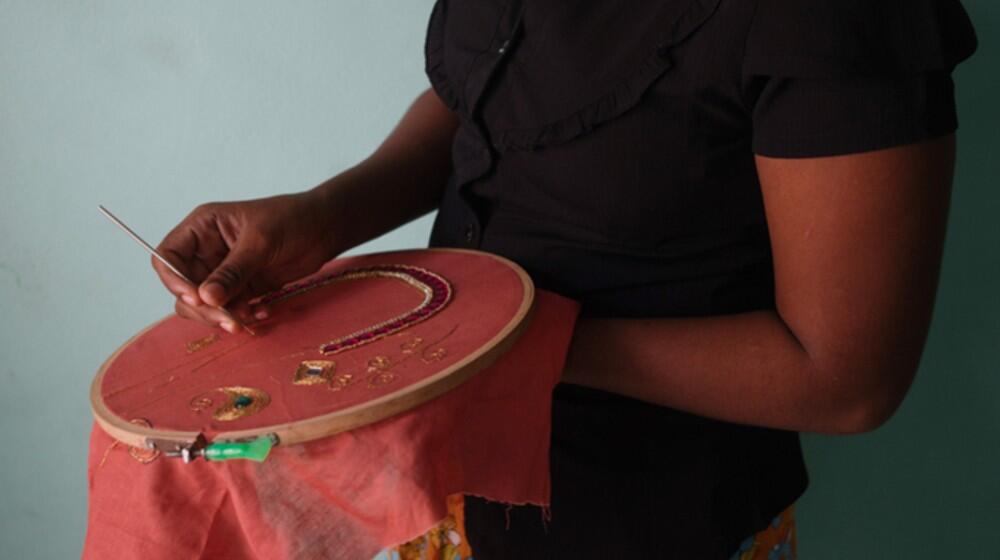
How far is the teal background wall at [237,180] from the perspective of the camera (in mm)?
1230

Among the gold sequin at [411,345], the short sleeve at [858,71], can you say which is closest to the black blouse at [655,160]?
the short sleeve at [858,71]

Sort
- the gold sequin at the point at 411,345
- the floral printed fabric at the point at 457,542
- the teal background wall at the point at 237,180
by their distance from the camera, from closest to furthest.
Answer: the gold sequin at the point at 411,345, the floral printed fabric at the point at 457,542, the teal background wall at the point at 237,180

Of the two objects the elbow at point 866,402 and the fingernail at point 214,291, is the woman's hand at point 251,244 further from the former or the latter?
the elbow at point 866,402

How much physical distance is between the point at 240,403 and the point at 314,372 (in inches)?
2.3

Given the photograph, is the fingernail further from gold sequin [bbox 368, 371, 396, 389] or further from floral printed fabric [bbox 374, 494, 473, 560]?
floral printed fabric [bbox 374, 494, 473, 560]

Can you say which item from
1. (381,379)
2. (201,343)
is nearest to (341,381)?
(381,379)

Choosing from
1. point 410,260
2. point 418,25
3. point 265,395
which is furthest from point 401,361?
point 418,25

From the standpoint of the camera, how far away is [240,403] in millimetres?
615

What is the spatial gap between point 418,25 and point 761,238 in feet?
2.45

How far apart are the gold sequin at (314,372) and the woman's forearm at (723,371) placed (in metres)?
0.23

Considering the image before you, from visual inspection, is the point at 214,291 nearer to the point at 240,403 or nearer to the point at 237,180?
the point at 240,403

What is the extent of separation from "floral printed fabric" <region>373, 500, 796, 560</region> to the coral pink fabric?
1.29 feet

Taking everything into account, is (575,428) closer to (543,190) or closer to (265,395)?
(543,190)

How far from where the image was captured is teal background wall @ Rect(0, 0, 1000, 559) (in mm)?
1230
